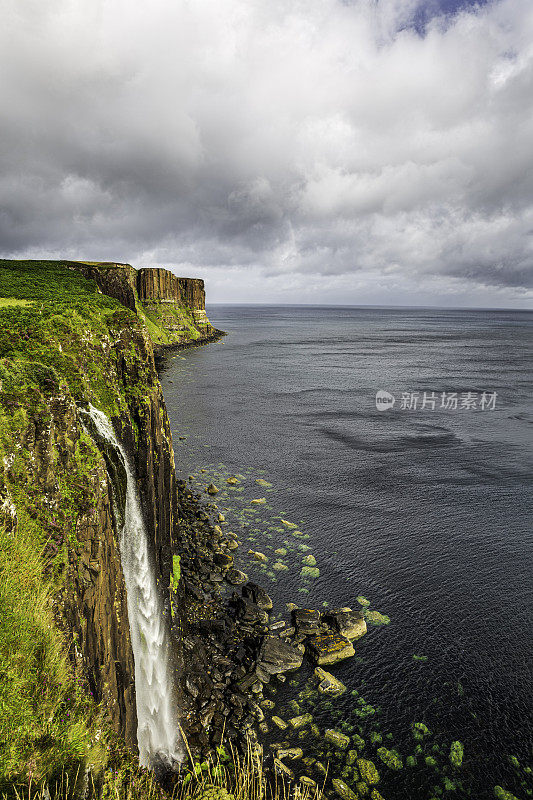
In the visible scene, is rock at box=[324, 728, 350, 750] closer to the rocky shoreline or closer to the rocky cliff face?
the rocky shoreline

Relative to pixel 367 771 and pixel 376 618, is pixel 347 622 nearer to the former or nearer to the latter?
pixel 376 618

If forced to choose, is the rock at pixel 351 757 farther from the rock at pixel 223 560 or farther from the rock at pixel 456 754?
the rock at pixel 223 560

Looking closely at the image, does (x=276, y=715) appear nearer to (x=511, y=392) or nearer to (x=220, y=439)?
(x=220, y=439)

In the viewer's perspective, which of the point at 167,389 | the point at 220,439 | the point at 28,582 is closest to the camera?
the point at 28,582

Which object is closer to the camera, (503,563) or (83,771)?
(83,771)

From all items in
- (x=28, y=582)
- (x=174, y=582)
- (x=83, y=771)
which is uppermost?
(x=28, y=582)

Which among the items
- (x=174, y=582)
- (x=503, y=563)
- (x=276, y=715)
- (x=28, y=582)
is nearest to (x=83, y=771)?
(x=28, y=582)

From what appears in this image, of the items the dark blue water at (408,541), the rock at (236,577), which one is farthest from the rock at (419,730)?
the rock at (236,577)
